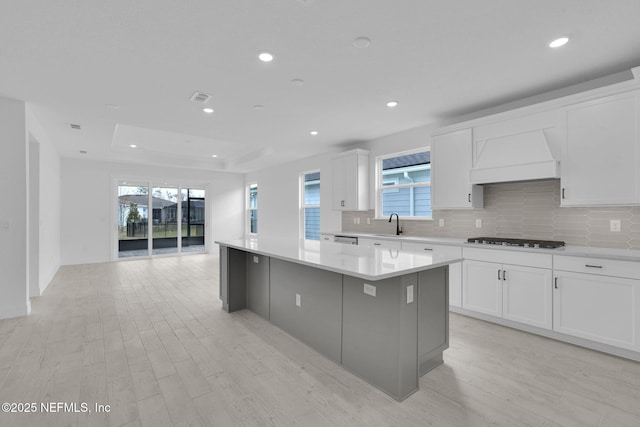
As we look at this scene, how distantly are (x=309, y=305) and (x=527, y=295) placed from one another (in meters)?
2.19

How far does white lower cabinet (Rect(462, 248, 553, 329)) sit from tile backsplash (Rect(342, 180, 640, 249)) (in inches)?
23.9

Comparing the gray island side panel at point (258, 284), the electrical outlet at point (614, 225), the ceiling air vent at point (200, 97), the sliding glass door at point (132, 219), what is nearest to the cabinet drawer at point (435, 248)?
the electrical outlet at point (614, 225)

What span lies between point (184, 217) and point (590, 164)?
28.6 ft

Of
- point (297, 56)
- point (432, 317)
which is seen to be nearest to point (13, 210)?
point (297, 56)

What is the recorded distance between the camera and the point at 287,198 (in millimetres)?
7906

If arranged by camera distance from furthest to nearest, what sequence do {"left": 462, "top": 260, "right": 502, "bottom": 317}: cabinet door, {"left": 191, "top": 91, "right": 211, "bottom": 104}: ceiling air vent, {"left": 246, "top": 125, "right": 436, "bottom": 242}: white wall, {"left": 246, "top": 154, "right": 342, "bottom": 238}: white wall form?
1. {"left": 246, "top": 154, "right": 342, "bottom": 238}: white wall
2. {"left": 246, "top": 125, "right": 436, "bottom": 242}: white wall
3. {"left": 191, "top": 91, "right": 211, "bottom": 104}: ceiling air vent
4. {"left": 462, "top": 260, "right": 502, "bottom": 317}: cabinet door

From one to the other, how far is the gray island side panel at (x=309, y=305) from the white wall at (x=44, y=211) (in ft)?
11.7

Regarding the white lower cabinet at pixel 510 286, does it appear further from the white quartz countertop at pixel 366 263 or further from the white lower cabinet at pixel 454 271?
the white quartz countertop at pixel 366 263

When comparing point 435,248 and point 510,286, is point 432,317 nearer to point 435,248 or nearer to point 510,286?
point 510,286

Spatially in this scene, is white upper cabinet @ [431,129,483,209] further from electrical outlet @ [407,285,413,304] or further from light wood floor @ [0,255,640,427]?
electrical outlet @ [407,285,413,304]

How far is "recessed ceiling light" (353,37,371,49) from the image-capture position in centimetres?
230

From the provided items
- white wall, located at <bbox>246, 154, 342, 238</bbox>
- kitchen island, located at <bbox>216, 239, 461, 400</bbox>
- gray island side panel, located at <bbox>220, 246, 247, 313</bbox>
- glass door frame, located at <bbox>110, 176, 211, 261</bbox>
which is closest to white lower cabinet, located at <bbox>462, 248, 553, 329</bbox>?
kitchen island, located at <bbox>216, 239, 461, 400</bbox>

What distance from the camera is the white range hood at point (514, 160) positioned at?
304 cm

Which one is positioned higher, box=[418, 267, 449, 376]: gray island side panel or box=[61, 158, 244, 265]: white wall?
box=[61, 158, 244, 265]: white wall
